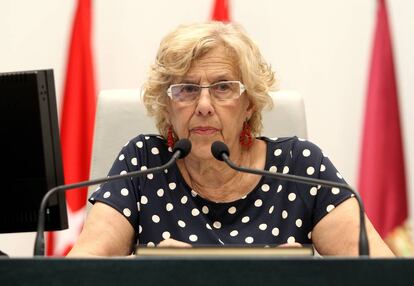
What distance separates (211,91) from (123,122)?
15.2 inches

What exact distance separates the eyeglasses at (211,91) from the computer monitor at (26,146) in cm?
59

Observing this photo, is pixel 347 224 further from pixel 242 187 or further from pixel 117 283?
pixel 117 283

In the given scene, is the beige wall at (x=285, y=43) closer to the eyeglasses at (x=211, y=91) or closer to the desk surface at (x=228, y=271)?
the eyeglasses at (x=211, y=91)

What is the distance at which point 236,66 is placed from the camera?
205 centimetres

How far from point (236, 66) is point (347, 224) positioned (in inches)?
20.2

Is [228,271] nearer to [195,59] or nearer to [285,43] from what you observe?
[195,59]

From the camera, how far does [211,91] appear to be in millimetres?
2008

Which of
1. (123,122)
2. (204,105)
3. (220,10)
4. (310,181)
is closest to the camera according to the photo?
(310,181)

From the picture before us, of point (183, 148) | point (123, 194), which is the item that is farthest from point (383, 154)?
A: point (183, 148)

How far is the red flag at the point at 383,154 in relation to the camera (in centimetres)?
297

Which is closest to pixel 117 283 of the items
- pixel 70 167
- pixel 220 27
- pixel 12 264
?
pixel 12 264

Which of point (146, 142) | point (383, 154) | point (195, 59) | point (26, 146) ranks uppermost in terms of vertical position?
point (195, 59)

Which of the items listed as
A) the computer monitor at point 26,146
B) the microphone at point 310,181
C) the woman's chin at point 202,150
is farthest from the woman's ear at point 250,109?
the computer monitor at point 26,146

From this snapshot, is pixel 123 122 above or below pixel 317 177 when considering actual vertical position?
above
